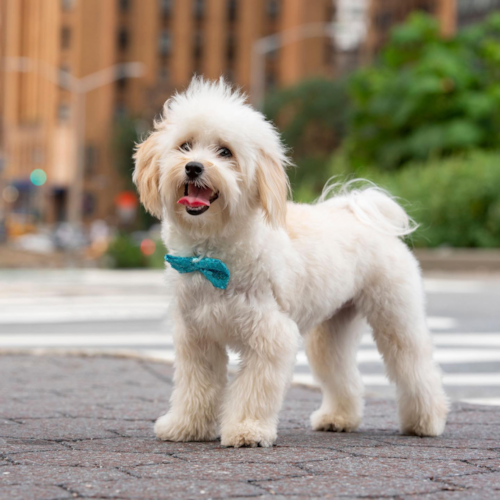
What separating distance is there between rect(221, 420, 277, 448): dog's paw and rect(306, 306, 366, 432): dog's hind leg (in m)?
0.94

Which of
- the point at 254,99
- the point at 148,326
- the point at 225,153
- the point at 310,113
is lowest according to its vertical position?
the point at 148,326

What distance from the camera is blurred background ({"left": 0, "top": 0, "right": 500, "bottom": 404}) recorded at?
12602mm

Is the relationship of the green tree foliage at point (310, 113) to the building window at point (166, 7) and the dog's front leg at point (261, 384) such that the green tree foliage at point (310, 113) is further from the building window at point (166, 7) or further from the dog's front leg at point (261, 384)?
the dog's front leg at point (261, 384)

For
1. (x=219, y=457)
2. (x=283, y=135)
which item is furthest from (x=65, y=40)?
(x=219, y=457)

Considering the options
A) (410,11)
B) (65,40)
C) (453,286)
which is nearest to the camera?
(453,286)

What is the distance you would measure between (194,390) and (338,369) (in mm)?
1073

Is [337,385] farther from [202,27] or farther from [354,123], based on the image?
[202,27]

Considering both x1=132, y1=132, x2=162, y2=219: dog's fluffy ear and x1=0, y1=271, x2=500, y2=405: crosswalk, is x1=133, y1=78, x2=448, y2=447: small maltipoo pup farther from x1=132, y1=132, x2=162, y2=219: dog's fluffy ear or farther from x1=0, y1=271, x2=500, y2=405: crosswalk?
x1=0, y1=271, x2=500, y2=405: crosswalk

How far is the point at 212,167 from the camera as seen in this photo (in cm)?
473

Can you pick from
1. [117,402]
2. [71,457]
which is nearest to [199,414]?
[71,457]

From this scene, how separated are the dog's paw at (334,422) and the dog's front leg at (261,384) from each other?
84 cm

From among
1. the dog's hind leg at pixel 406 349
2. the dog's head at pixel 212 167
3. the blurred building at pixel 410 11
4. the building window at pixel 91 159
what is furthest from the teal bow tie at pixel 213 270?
the building window at pixel 91 159

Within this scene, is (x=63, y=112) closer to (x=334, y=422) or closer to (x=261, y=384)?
(x=334, y=422)

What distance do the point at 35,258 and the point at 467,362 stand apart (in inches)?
779
